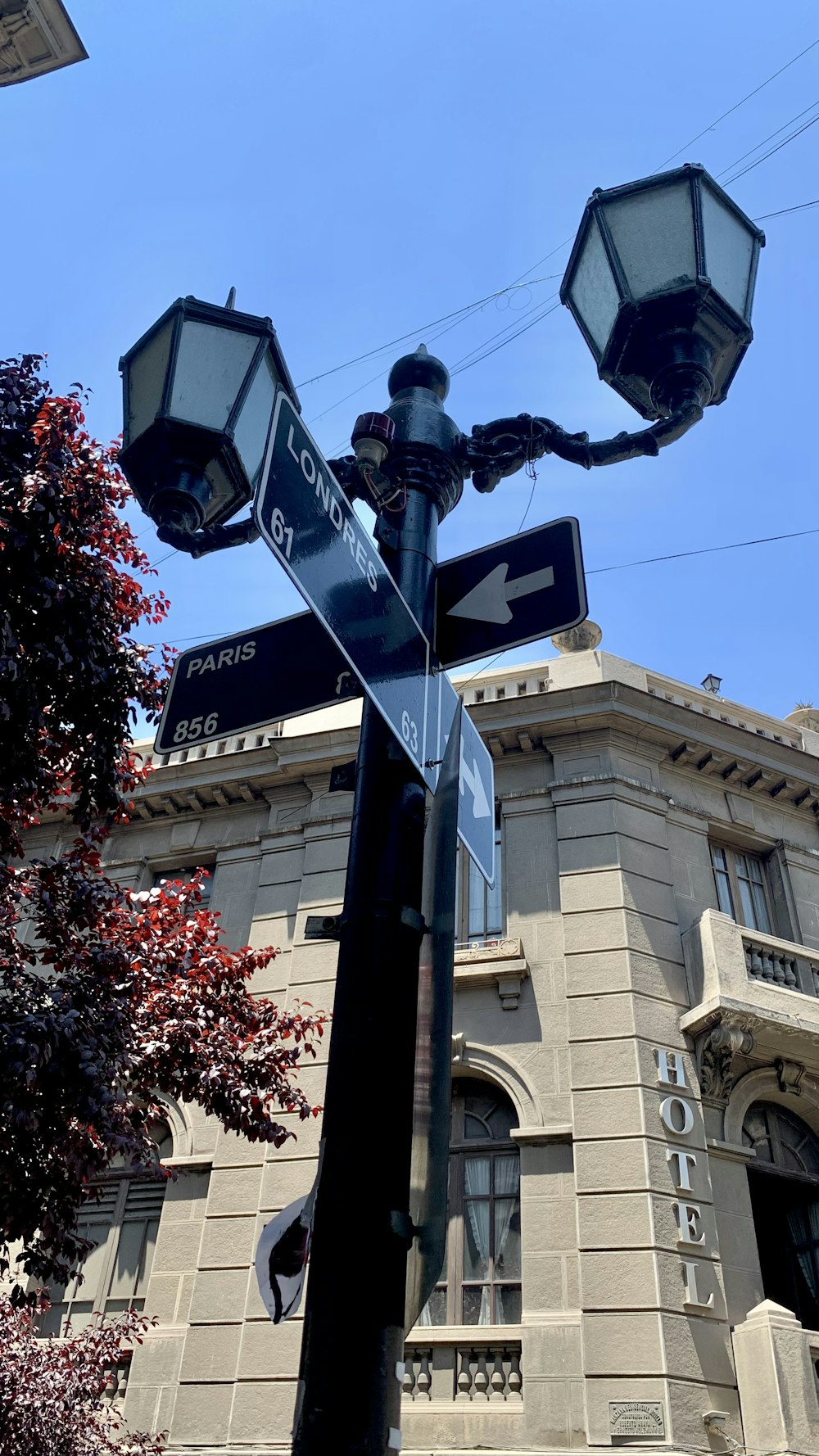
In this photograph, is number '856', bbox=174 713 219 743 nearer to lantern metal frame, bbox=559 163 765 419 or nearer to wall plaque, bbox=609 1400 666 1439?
lantern metal frame, bbox=559 163 765 419

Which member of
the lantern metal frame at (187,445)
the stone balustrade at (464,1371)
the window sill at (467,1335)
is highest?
the lantern metal frame at (187,445)

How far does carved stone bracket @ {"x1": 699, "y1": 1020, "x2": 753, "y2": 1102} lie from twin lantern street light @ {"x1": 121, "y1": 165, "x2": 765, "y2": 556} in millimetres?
9449

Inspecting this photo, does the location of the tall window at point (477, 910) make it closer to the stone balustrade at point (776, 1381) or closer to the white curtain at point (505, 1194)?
the white curtain at point (505, 1194)

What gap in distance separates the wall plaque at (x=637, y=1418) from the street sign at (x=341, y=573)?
9.52 m

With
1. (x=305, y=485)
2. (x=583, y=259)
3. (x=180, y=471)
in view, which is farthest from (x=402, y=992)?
(x=583, y=259)

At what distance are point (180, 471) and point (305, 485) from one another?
1317mm

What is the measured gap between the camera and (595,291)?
4.60m

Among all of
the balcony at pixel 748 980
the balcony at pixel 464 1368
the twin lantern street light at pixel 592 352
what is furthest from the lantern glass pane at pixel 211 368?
the balcony at pixel 464 1368

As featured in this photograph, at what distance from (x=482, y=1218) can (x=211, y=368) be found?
34.8ft

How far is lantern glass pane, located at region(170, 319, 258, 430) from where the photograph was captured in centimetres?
417

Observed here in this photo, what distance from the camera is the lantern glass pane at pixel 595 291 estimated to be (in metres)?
4.43

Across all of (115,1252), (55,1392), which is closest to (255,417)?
(55,1392)

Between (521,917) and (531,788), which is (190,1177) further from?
(531,788)

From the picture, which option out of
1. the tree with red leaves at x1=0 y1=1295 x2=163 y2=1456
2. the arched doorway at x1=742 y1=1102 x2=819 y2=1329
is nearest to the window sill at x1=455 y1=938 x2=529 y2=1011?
the arched doorway at x1=742 y1=1102 x2=819 y2=1329
